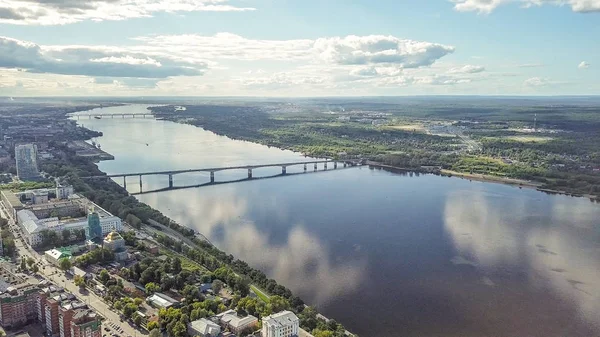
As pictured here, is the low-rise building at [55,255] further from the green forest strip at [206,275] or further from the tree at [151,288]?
the tree at [151,288]

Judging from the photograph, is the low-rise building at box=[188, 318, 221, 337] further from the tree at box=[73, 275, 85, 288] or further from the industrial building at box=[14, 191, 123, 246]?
the industrial building at box=[14, 191, 123, 246]

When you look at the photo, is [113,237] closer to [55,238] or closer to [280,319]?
[55,238]

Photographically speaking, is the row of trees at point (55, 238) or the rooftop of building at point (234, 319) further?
the row of trees at point (55, 238)

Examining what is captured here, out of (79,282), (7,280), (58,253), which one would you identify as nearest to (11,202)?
(58,253)

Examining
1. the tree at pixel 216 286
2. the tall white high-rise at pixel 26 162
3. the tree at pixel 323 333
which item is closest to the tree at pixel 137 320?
the tree at pixel 216 286

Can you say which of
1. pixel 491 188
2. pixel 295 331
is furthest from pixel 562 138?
pixel 295 331

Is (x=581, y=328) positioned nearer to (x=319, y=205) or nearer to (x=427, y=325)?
(x=427, y=325)
